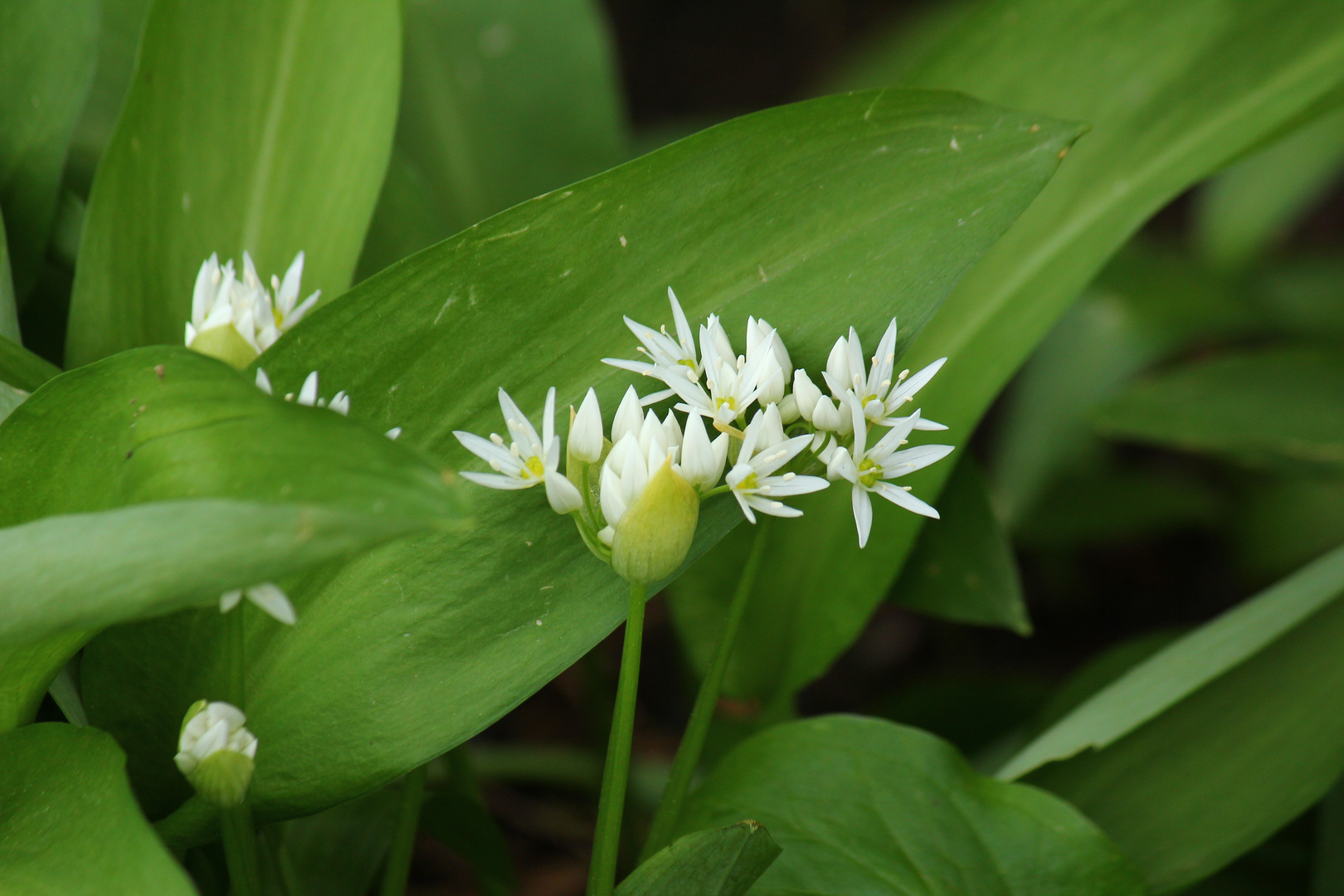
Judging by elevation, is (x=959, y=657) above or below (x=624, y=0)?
below

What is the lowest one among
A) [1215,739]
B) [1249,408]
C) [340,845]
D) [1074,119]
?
[340,845]

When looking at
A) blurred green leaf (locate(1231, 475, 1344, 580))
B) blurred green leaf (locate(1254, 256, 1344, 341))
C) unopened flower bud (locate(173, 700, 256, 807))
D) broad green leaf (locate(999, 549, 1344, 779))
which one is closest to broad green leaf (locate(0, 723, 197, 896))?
unopened flower bud (locate(173, 700, 256, 807))

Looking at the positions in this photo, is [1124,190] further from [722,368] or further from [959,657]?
[959,657]

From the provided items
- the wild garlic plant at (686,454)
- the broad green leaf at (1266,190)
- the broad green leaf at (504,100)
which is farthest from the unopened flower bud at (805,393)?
the broad green leaf at (1266,190)

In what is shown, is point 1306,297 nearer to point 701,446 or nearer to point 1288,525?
point 1288,525

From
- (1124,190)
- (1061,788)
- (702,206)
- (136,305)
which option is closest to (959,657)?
(1061,788)

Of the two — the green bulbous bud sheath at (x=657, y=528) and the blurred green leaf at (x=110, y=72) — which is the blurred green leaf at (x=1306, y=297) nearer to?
the green bulbous bud sheath at (x=657, y=528)

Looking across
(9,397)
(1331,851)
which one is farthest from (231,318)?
(1331,851)
